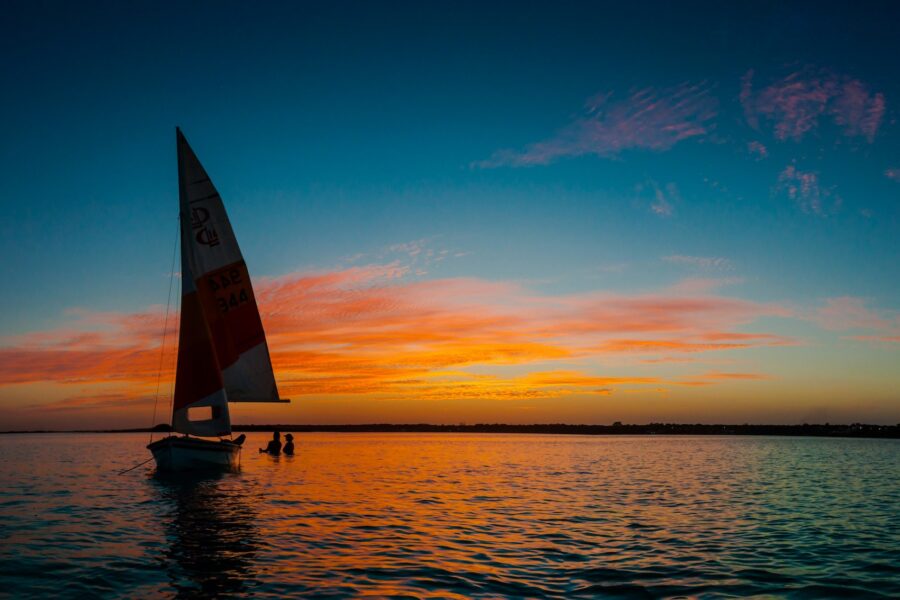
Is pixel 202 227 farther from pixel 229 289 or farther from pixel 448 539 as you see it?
pixel 448 539

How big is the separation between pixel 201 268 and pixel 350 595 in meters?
→ 29.4

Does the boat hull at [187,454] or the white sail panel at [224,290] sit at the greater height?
the white sail panel at [224,290]

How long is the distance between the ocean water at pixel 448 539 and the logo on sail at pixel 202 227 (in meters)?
13.6

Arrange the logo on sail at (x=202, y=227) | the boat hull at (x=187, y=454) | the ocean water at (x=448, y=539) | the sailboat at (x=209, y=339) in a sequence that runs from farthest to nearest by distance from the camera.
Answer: the logo on sail at (x=202, y=227) < the sailboat at (x=209, y=339) < the boat hull at (x=187, y=454) < the ocean water at (x=448, y=539)

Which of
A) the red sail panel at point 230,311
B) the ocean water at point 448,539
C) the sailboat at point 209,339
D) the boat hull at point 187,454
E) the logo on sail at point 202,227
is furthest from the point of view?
the red sail panel at point 230,311

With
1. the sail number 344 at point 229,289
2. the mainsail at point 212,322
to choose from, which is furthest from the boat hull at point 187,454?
the sail number 344 at point 229,289

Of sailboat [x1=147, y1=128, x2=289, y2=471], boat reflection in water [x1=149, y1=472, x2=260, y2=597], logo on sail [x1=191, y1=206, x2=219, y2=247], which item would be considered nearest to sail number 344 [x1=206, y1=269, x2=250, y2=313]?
sailboat [x1=147, y1=128, x2=289, y2=471]

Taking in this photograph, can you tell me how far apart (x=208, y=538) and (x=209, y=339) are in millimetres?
19457

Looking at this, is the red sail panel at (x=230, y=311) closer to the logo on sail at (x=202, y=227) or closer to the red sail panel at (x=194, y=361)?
the red sail panel at (x=194, y=361)

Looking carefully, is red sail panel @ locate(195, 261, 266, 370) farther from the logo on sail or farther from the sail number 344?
the logo on sail

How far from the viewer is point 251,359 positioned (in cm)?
4125

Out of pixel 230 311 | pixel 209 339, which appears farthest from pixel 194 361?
pixel 230 311

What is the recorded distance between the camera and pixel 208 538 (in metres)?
19.4

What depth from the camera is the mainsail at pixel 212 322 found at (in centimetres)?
3662
